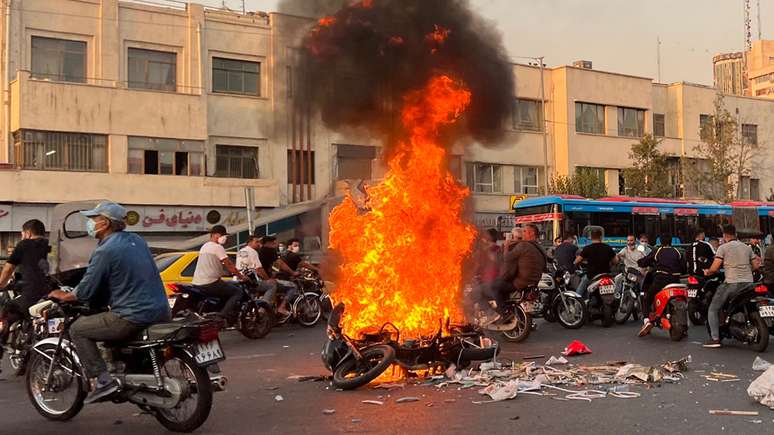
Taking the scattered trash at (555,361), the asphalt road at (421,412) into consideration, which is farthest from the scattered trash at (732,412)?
the scattered trash at (555,361)

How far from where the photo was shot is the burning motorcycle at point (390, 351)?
748cm

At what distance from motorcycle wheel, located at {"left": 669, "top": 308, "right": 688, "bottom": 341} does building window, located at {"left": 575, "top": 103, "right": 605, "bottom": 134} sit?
30811 mm

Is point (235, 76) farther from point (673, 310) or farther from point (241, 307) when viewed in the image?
point (673, 310)

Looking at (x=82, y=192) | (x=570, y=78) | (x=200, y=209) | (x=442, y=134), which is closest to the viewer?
(x=442, y=134)

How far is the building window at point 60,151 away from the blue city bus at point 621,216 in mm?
15779

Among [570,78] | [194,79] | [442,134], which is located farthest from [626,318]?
[570,78]

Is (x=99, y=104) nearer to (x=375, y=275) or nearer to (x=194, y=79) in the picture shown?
(x=194, y=79)

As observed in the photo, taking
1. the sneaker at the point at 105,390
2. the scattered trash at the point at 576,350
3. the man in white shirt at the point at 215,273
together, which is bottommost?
the scattered trash at the point at 576,350

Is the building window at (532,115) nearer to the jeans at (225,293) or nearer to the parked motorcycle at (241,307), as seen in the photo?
the parked motorcycle at (241,307)

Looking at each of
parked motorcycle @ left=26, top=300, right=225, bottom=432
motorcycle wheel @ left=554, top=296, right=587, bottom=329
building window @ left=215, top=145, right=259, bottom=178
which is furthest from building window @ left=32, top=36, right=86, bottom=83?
parked motorcycle @ left=26, top=300, right=225, bottom=432

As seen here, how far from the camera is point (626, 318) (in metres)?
13.5

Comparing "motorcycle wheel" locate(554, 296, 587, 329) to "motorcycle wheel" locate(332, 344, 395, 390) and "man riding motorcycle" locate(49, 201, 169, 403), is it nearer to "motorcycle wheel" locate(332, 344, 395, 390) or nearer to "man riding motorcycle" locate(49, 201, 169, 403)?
"motorcycle wheel" locate(332, 344, 395, 390)

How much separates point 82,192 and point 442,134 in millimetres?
21899

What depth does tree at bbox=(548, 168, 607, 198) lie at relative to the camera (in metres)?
36.8
